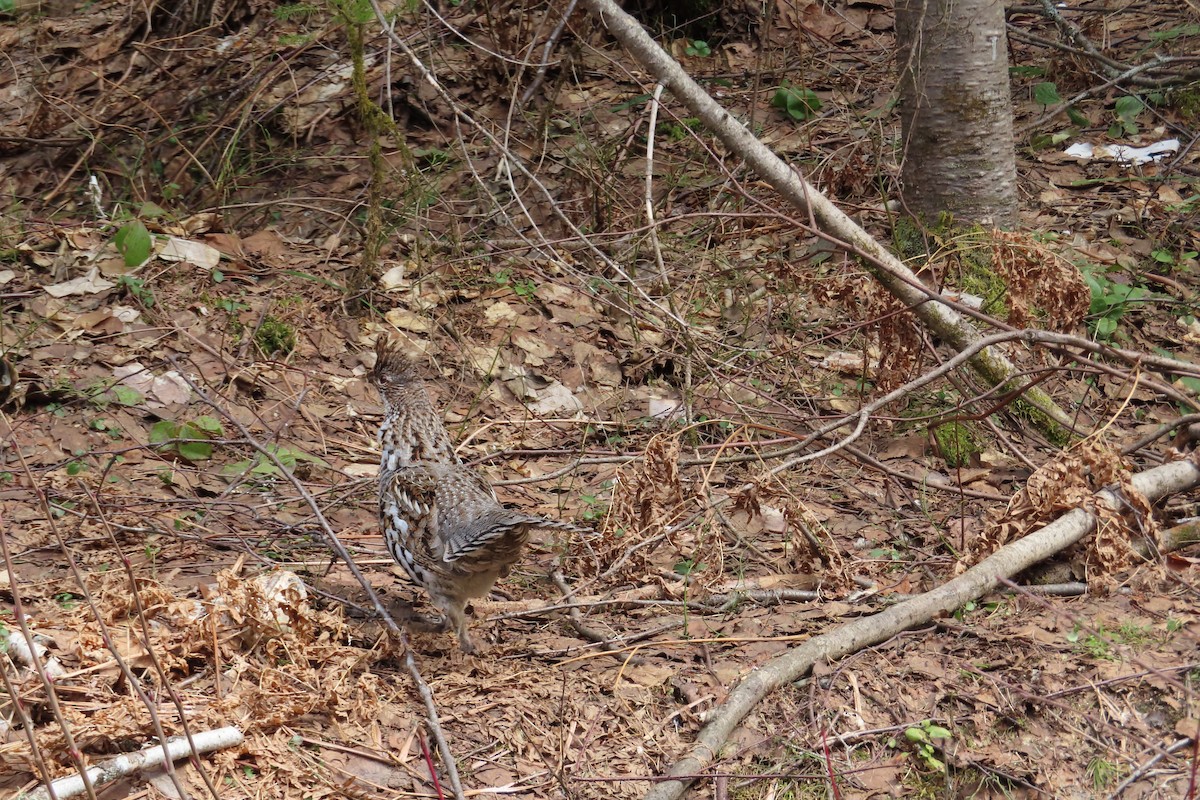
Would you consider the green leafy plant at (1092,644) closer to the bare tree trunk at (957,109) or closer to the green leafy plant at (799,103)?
the bare tree trunk at (957,109)

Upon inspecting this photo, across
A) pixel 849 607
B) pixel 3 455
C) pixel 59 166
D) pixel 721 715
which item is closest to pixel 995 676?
pixel 849 607

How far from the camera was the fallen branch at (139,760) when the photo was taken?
3.73 meters

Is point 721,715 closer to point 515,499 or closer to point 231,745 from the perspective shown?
point 231,745

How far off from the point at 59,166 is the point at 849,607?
693cm

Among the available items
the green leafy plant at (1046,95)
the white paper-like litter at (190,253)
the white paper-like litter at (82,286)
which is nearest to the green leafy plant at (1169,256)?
the green leafy plant at (1046,95)

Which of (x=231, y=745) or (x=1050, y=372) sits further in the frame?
(x=1050, y=372)

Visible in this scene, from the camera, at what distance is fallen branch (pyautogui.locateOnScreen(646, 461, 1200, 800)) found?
427 cm

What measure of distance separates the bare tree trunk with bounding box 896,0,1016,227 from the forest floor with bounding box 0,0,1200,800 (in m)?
0.38

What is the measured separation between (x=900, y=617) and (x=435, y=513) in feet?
6.78

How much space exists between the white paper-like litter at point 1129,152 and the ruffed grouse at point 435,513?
6.29 metres

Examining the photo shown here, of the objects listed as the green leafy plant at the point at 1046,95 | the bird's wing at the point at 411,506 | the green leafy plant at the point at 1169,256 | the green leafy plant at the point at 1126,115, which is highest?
the bird's wing at the point at 411,506

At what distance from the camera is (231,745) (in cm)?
411

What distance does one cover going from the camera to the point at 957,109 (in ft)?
25.1

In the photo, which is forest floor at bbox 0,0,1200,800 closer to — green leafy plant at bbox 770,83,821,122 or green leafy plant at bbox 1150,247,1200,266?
green leafy plant at bbox 1150,247,1200,266
